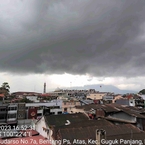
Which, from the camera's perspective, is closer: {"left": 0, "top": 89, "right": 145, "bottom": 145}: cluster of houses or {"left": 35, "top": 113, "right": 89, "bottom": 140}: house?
{"left": 0, "top": 89, "right": 145, "bottom": 145}: cluster of houses

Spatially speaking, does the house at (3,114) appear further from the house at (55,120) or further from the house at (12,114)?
the house at (55,120)

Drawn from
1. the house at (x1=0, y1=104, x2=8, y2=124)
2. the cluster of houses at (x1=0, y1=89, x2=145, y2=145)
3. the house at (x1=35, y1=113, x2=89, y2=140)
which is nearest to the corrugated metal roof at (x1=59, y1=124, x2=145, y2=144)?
the cluster of houses at (x1=0, y1=89, x2=145, y2=145)

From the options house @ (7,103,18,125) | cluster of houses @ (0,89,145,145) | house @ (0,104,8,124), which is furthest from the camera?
house @ (7,103,18,125)

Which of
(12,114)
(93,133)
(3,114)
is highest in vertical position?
(93,133)

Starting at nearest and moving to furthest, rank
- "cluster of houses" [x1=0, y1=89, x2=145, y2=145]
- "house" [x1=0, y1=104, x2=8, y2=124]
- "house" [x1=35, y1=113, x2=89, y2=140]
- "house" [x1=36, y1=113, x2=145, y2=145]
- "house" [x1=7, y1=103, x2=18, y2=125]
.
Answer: "house" [x1=36, y1=113, x2=145, y2=145]
"cluster of houses" [x1=0, y1=89, x2=145, y2=145]
"house" [x1=35, y1=113, x2=89, y2=140]
"house" [x1=0, y1=104, x2=8, y2=124]
"house" [x1=7, y1=103, x2=18, y2=125]

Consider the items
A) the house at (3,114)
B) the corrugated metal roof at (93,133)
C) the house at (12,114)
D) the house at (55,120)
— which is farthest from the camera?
the house at (12,114)

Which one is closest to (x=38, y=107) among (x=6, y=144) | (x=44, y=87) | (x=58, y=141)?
(x=6, y=144)

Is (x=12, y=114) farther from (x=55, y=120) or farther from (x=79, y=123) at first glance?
(x=79, y=123)

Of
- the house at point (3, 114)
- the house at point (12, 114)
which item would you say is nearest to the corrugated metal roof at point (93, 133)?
the house at point (12, 114)

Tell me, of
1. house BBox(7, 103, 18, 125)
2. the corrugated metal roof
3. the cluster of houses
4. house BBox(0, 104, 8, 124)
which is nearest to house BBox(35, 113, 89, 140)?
the cluster of houses

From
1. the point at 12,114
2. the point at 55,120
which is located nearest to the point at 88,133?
the point at 55,120

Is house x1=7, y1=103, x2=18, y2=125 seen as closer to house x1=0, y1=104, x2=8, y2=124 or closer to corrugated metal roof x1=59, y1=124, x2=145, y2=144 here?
house x1=0, y1=104, x2=8, y2=124

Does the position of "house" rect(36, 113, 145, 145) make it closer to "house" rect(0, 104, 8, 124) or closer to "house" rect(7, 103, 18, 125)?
"house" rect(7, 103, 18, 125)

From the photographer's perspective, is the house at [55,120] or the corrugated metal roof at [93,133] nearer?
the corrugated metal roof at [93,133]
